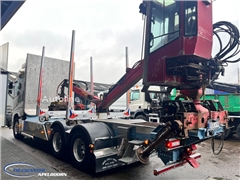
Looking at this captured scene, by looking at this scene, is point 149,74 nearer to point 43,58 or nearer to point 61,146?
point 61,146

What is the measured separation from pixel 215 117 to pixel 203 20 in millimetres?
1927

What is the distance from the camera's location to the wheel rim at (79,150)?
510 cm

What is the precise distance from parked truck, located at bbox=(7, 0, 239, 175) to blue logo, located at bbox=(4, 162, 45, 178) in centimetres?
90

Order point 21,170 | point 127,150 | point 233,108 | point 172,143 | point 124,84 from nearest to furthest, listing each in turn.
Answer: point 172,143
point 127,150
point 21,170
point 124,84
point 233,108

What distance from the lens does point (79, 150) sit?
5.22 meters

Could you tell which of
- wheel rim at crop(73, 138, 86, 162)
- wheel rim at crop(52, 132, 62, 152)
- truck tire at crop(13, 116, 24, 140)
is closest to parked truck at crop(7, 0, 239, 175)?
wheel rim at crop(73, 138, 86, 162)

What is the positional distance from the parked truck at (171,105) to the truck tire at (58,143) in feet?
1.39

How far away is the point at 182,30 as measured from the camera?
161 inches

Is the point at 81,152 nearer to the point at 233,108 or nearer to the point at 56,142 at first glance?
the point at 56,142

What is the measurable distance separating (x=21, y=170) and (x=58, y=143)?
1370 mm

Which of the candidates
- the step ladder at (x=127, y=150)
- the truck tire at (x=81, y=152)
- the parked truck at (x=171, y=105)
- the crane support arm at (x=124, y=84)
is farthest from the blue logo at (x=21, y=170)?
the crane support arm at (x=124, y=84)

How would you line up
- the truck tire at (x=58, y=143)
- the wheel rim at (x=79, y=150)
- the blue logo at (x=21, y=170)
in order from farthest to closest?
the truck tire at (x=58, y=143), the wheel rim at (x=79, y=150), the blue logo at (x=21, y=170)

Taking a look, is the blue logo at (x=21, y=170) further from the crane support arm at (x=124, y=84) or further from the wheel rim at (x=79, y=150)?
the crane support arm at (x=124, y=84)

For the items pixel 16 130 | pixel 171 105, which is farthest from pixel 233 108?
pixel 16 130
